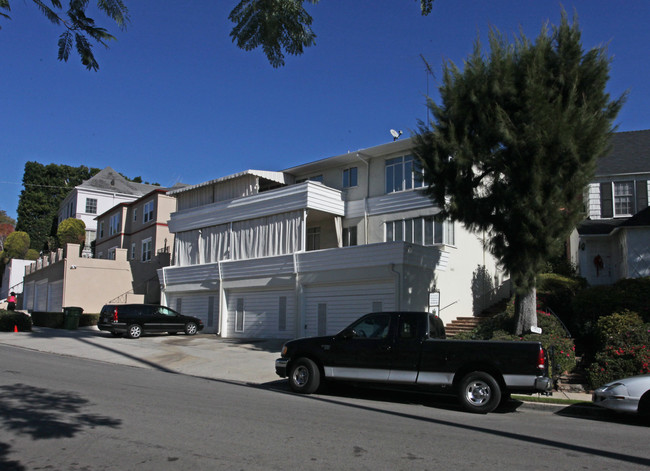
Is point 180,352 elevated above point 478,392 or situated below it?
below

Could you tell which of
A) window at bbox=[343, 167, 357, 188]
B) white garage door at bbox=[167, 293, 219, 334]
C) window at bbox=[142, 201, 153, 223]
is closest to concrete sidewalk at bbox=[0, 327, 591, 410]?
white garage door at bbox=[167, 293, 219, 334]

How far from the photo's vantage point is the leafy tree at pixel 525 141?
13430 millimetres

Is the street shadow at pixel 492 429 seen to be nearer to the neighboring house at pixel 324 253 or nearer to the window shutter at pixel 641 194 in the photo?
the neighboring house at pixel 324 253

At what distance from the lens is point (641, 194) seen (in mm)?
22797

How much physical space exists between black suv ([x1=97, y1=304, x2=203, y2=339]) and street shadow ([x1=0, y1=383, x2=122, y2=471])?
13064mm

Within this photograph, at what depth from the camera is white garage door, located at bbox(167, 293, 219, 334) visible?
26.4 m

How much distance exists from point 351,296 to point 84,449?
15127 millimetres

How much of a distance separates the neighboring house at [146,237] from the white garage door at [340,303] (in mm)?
15694

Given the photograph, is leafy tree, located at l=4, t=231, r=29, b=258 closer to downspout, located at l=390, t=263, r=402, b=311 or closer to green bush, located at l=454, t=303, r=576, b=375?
downspout, located at l=390, t=263, r=402, b=311

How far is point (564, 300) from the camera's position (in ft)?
59.1

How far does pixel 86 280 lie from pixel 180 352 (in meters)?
17.6

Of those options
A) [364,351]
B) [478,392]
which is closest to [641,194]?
[478,392]

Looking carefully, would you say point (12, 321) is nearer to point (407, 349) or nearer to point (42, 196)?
point (407, 349)

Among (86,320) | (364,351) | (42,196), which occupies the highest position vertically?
(42,196)
